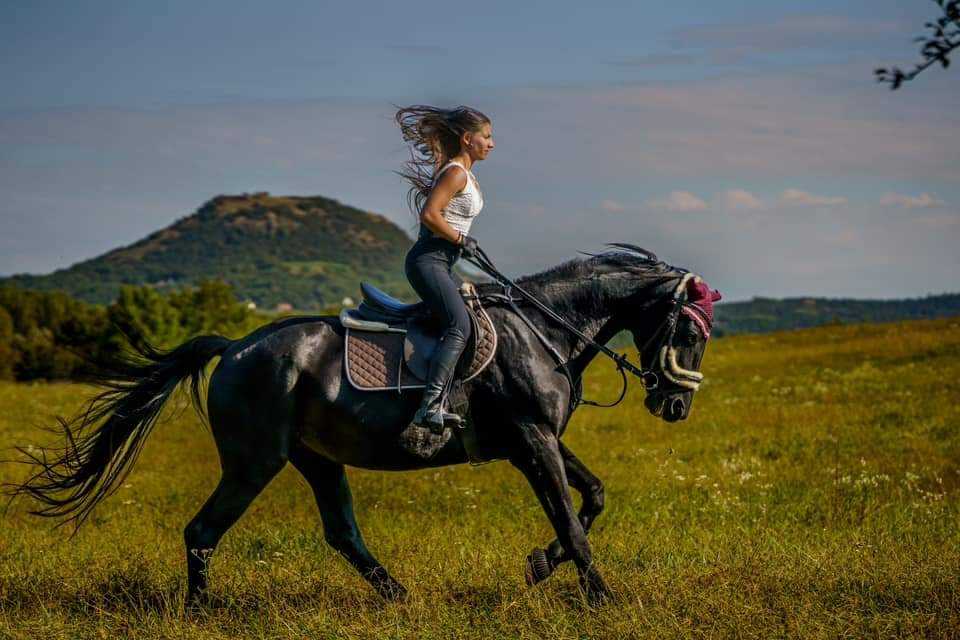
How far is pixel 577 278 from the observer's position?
314 inches

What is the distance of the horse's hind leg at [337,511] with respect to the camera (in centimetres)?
833

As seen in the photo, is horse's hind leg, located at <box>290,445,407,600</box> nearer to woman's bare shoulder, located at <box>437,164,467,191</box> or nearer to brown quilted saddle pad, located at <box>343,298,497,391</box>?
brown quilted saddle pad, located at <box>343,298,497,391</box>

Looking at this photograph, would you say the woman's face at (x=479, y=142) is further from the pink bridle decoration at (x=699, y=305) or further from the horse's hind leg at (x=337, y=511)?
the horse's hind leg at (x=337, y=511)

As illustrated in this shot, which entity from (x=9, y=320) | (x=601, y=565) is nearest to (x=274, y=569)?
Result: (x=601, y=565)

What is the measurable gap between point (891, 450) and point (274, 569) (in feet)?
34.9

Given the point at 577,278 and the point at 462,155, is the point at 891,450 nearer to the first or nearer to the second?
the point at 577,278

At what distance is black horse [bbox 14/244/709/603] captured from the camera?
763 centimetres

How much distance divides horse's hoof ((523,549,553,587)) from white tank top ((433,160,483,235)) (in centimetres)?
250

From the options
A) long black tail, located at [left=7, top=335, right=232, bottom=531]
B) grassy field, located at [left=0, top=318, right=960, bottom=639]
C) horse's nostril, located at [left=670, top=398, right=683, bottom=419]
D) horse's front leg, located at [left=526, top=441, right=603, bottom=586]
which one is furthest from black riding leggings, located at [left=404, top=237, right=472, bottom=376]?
long black tail, located at [left=7, top=335, right=232, bottom=531]

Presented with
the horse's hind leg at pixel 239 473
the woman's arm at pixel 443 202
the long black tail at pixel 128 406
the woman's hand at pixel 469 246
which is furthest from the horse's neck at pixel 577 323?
the long black tail at pixel 128 406

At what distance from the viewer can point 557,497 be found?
738 centimetres

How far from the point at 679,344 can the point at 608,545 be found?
8.51 feet

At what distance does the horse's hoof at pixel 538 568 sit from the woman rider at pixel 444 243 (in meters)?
1.11

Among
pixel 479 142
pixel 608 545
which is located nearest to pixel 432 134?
pixel 479 142
